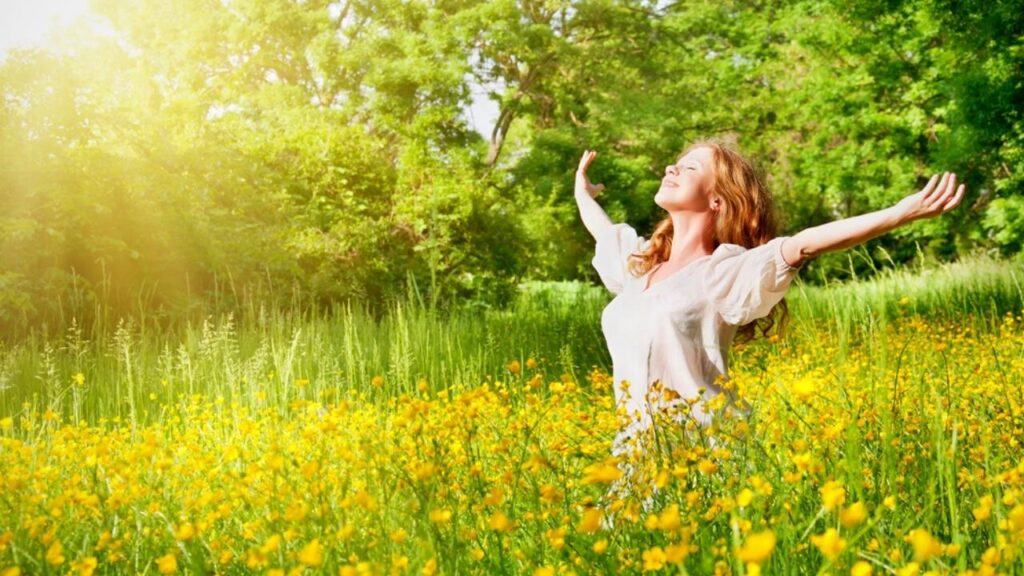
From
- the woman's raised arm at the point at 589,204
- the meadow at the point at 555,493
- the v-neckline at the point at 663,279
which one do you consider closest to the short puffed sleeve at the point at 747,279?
the v-neckline at the point at 663,279

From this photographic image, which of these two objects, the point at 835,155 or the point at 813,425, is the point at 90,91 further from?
the point at 835,155

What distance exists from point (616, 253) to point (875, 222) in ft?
4.25

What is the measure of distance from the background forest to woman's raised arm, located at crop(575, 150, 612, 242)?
1.23 meters

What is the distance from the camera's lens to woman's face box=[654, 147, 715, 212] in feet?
10.6

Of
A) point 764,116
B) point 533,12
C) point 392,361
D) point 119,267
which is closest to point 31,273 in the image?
point 119,267

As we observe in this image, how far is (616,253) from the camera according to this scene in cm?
355

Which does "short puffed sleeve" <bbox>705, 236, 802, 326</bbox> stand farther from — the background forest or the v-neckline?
the background forest

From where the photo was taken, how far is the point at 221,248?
8.59m

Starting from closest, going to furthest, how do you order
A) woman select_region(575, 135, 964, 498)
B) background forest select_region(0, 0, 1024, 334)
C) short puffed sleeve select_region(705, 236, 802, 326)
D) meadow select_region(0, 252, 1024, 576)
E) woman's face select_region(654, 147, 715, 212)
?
meadow select_region(0, 252, 1024, 576) < woman select_region(575, 135, 964, 498) < short puffed sleeve select_region(705, 236, 802, 326) < woman's face select_region(654, 147, 715, 212) < background forest select_region(0, 0, 1024, 334)

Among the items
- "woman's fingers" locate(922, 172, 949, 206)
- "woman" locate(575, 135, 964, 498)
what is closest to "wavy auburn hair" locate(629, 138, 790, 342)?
"woman" locate(575, 135, 964, 498)

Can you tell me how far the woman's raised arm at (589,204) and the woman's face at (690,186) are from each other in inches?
19.4

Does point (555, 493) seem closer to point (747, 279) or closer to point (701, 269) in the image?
point (747, 279)

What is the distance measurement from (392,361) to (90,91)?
5195 mm

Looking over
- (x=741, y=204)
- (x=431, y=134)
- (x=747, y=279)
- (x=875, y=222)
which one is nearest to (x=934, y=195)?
(x=875, y=222)
